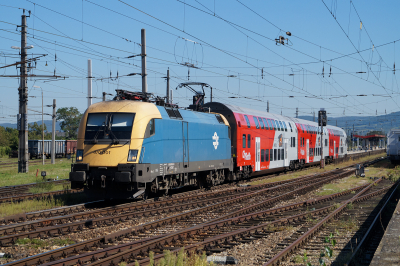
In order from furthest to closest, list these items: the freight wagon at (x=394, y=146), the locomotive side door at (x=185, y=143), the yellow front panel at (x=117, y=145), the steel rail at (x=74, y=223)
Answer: the freight wagon at (x=394, y=146)
the locomotive side door at (x=185, y=143)
the yellow front panel at (x=117, y=145)
the steel rail at (x=74, y=223)

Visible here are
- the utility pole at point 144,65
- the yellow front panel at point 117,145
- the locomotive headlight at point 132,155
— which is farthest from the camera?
the utility pole at point 144,65

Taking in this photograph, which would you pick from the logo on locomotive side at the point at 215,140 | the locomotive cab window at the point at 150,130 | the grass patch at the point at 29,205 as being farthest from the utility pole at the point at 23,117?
the locomotive cab window at the point at 150,130

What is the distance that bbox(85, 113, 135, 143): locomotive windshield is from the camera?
13.9 metres

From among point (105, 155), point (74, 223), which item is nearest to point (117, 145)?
point (105, 155)

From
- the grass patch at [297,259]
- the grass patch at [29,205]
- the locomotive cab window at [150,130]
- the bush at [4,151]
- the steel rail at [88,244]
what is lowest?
the grass patch at [297,259]

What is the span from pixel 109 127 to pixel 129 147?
1.09 m

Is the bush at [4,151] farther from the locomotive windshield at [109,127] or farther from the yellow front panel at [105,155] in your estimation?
the yellow front panel at [105,155]

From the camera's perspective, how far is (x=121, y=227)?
11008 mm

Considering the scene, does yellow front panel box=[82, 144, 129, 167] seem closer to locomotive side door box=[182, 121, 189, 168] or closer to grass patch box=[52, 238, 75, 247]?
locomotive side door box=[182, 121, 189, 168]

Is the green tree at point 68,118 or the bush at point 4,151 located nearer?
the bush at point 4,151

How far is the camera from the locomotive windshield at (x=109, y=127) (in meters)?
13.9

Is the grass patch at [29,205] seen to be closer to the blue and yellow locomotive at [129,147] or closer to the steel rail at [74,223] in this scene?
the blue and yellow locomotive at [129,147]

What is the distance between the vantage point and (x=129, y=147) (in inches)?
541

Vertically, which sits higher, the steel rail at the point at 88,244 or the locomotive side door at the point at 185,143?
the locomotive side door at the point at 185,143
